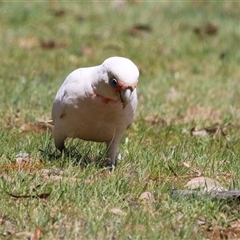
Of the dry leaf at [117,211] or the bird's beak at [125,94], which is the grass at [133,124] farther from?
the bird's beak at [125,94]

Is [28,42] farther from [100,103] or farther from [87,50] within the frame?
[100,103]

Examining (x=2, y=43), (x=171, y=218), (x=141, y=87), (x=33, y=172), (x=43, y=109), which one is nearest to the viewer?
(x=171, y=218)

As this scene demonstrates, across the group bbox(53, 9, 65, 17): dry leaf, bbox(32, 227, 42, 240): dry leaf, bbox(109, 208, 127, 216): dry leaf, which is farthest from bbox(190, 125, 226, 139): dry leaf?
bbox(53, 9, 65, 17): dry leaf

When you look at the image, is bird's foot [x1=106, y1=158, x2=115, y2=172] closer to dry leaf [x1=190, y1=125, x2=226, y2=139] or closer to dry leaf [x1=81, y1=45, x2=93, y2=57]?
dry leaf [x1=190, y1=125, x2=226, y2=139]

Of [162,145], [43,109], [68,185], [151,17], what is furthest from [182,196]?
[151,17]

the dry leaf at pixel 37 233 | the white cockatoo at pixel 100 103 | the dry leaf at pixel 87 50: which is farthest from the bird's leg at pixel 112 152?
the dry leaf at pixel 87 50

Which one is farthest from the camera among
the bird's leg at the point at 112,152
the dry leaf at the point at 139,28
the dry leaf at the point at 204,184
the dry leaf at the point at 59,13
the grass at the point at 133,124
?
the dry leaf at the point at 59,13

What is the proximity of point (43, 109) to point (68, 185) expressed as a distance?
9.11 ft

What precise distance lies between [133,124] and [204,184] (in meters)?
2.18

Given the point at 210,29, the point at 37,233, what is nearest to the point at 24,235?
the point at 37,233

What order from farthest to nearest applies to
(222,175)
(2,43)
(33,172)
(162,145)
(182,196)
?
(2,43), (162,145), (222,175), (33,172), (182,196)

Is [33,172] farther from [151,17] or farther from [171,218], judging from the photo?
[151,17]

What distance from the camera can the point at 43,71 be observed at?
29.8 ft

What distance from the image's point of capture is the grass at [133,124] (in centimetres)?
433
